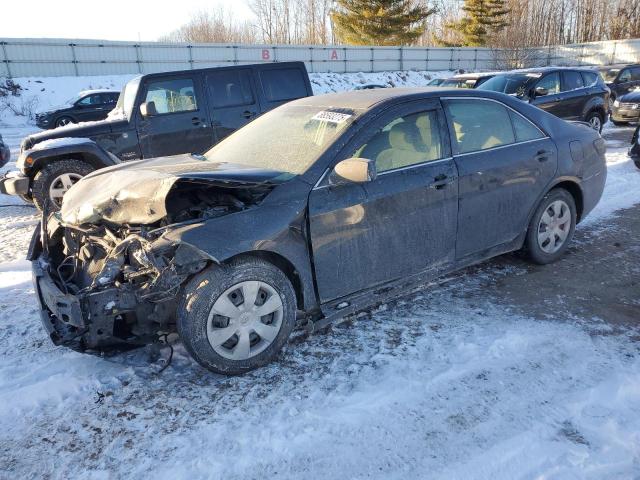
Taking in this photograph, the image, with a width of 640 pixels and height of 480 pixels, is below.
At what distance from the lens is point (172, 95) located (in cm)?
760

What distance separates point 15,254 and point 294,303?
3.95 m

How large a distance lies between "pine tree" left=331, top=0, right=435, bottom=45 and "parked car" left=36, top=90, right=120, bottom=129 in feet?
100

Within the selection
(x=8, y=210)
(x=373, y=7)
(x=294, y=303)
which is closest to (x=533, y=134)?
(x=294, y=303)

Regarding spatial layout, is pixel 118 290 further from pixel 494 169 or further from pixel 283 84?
pixel 283 84

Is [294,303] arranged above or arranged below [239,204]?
below

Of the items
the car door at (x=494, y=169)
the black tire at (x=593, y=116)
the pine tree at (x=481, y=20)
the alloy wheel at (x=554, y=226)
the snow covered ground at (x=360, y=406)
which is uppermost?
→ the pine tree at (x=481, y=20)

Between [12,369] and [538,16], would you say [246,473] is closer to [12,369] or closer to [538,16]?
[12,369]

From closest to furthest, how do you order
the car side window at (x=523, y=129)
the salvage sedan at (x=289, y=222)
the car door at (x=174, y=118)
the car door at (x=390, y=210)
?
the salvage sedan at (x=289, y=222) < the car door at (x=390, y=210) < the car side window at (x=523, y=129) < the car door at (x=174, y=118)

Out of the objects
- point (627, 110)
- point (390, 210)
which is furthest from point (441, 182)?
point (627, 110)

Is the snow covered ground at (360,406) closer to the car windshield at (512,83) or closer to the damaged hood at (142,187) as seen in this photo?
the damaged hood at (142,187)

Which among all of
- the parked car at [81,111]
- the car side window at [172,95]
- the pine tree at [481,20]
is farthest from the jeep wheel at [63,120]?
the pine tree at [481,20]

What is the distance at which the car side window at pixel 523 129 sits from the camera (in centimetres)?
434

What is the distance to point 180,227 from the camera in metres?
2.89

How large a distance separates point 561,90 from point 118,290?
37.6ft
